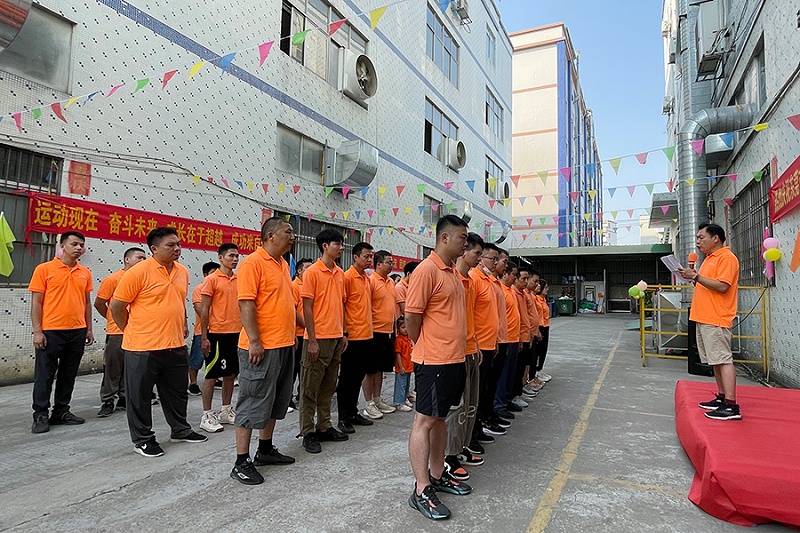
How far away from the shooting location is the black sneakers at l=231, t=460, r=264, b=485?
9.78 ft

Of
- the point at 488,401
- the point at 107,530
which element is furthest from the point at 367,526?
the point at 488,401

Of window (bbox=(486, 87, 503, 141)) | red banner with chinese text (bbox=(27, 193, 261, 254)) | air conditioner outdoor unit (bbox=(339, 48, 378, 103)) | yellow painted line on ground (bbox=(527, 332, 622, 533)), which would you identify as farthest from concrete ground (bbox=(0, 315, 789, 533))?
window (bbox=(486, 87, 503, 141))

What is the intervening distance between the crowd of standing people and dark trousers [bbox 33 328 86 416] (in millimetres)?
11

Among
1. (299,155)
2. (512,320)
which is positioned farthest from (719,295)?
(299,155)

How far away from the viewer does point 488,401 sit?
408cm

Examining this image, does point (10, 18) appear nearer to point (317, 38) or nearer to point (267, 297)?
point (267, 297)

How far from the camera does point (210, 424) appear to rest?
414 cm

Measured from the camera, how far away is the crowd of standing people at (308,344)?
283cm

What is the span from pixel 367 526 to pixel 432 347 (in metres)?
1.00

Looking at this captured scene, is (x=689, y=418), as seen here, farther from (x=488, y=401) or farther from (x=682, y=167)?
(x=682, y=167)

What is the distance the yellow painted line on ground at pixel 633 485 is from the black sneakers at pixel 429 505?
1113 millimetres

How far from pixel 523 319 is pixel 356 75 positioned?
8110 mm

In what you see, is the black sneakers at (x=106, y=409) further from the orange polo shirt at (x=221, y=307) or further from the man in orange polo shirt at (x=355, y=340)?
the man in orange polo shirt at (x=355, y=340)

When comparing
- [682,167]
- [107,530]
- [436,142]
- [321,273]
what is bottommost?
[107,530]
